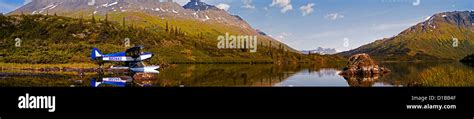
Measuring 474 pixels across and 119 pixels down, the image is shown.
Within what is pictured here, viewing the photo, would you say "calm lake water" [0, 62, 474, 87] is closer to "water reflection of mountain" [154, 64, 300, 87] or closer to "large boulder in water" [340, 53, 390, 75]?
"water reflection of mountain" [154, 64, 300, 87]

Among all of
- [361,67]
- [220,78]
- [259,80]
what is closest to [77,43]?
[361,67]

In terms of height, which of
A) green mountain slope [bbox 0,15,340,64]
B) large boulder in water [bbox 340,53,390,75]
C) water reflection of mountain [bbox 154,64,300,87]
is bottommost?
water reflection of mountain [bbox 154,64,300,87]

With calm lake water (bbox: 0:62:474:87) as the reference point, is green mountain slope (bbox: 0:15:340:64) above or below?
above

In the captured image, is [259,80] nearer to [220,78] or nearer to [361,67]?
[220,78]

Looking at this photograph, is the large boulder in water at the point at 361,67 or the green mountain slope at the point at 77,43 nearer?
the large boulder in water at the point at 361,67

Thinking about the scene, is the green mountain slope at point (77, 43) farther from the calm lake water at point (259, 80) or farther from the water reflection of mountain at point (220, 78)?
the calm lake water at point (259, 80)

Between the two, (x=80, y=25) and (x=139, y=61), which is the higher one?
(x=80, y=25)

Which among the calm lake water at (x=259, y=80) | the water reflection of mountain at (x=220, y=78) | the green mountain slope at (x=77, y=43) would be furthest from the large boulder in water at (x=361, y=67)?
the green mountain slope at (x=77, y=43)

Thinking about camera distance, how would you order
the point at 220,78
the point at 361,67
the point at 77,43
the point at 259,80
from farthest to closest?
the point at 77,43 < the point at 361,67 < the point at 220,78 < the point at 259,80

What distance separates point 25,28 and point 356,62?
56.5 metres

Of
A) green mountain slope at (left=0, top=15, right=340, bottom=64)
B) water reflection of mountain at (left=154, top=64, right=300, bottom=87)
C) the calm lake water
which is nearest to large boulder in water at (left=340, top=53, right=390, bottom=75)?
the calm lake water
